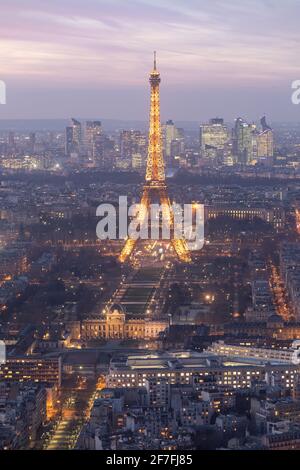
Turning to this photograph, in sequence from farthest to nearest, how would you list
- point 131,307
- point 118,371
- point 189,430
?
point 131,307 → point 118,371 → point 189,430

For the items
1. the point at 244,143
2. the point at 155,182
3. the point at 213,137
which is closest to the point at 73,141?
Result: the point at 213,137

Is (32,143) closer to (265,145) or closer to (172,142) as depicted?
(172,142)

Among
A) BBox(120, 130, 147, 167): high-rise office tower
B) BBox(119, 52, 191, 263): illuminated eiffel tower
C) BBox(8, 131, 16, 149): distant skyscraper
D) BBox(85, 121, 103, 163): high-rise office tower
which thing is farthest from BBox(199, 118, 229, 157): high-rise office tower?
BBox(119, 52, 191, 263): illuminated eiffel tower

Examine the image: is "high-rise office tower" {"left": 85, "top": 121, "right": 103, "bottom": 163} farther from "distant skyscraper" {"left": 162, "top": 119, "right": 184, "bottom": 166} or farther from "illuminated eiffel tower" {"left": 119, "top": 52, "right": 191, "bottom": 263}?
"illuminated eiffel tower" {"left": 119, "top": 52, "right": 191, "bottom": 263}

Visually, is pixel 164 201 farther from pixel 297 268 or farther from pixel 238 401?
pixel 238 401
